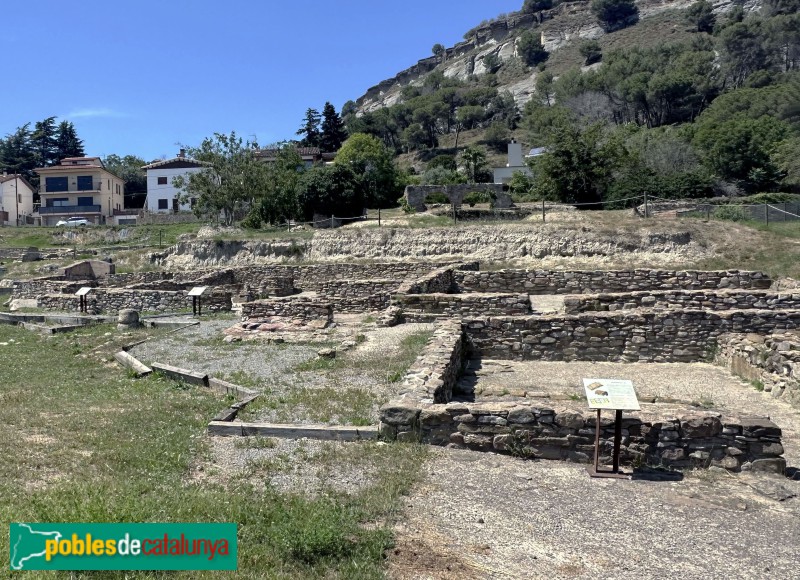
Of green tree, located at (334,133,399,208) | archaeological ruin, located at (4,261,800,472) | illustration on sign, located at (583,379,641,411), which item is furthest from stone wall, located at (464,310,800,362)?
green tree, located at (334,133,399,208)

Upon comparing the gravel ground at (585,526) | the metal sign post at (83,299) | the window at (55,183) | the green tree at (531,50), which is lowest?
the metal sign post at (83,299)

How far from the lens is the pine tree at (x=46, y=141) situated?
85875 mm

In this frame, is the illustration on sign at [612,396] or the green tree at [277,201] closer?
the illustration on sign at [612,396]

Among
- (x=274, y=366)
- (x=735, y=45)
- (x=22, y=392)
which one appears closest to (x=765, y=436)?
(x=274, y=366)

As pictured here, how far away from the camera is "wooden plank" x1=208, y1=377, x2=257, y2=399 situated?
31.0 ft

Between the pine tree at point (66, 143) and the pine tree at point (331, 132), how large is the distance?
109 ft

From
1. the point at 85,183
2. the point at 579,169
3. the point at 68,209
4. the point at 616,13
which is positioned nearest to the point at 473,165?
the point at 579,169

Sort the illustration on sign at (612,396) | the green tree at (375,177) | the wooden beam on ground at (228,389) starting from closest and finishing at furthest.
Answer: the illustration on sign at (612,396)
the wooden beam on ground at (228,389)
the green tree at (375,177)

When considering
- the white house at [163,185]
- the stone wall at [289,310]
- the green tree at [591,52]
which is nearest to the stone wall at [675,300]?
the stone wall at [289,310]

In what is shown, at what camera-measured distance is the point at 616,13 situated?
147 metres

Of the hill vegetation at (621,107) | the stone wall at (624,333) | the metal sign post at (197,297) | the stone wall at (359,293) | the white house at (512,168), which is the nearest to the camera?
the stone wall at (624,333)

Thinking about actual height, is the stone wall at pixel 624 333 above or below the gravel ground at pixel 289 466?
above

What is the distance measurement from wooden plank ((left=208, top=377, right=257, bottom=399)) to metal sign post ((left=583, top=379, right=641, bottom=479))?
196 inches

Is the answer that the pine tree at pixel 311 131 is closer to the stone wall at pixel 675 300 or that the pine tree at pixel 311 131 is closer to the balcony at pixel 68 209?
the balcony at pixel 68 209
